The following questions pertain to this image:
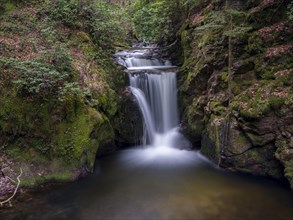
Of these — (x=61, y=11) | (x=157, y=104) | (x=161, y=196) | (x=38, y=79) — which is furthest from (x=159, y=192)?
(x=61, y=11)

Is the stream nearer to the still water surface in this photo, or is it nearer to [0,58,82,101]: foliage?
the still water surface

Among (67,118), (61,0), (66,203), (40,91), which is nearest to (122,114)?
(67,118)

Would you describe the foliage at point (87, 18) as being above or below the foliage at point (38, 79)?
above

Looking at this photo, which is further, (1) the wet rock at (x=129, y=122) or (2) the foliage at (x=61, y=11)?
(2) the foliage at (x=61, y=11)

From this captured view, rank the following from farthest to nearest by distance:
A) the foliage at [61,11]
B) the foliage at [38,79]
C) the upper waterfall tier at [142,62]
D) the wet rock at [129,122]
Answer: the upper waterfall tier at [142,62]
the foliage at [61,11]
the wet rock at [129,122]
the foliage at [38,79]

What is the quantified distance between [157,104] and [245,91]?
406 cm

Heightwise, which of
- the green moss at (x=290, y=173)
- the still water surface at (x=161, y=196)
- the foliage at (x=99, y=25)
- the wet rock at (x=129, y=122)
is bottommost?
the still water surface at (x=161, y=196)

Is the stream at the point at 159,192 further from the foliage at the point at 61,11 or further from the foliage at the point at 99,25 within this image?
the foliage at the point at 61,11

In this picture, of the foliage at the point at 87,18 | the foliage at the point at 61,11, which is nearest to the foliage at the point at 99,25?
the foliage at the point at 87,18

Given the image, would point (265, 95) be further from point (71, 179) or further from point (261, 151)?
point (71, 179)

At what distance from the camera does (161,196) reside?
7652mm

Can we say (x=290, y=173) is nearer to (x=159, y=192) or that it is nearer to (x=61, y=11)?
(x=159, y=192)

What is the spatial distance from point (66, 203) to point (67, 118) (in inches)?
103

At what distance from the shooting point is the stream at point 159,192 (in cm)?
683
